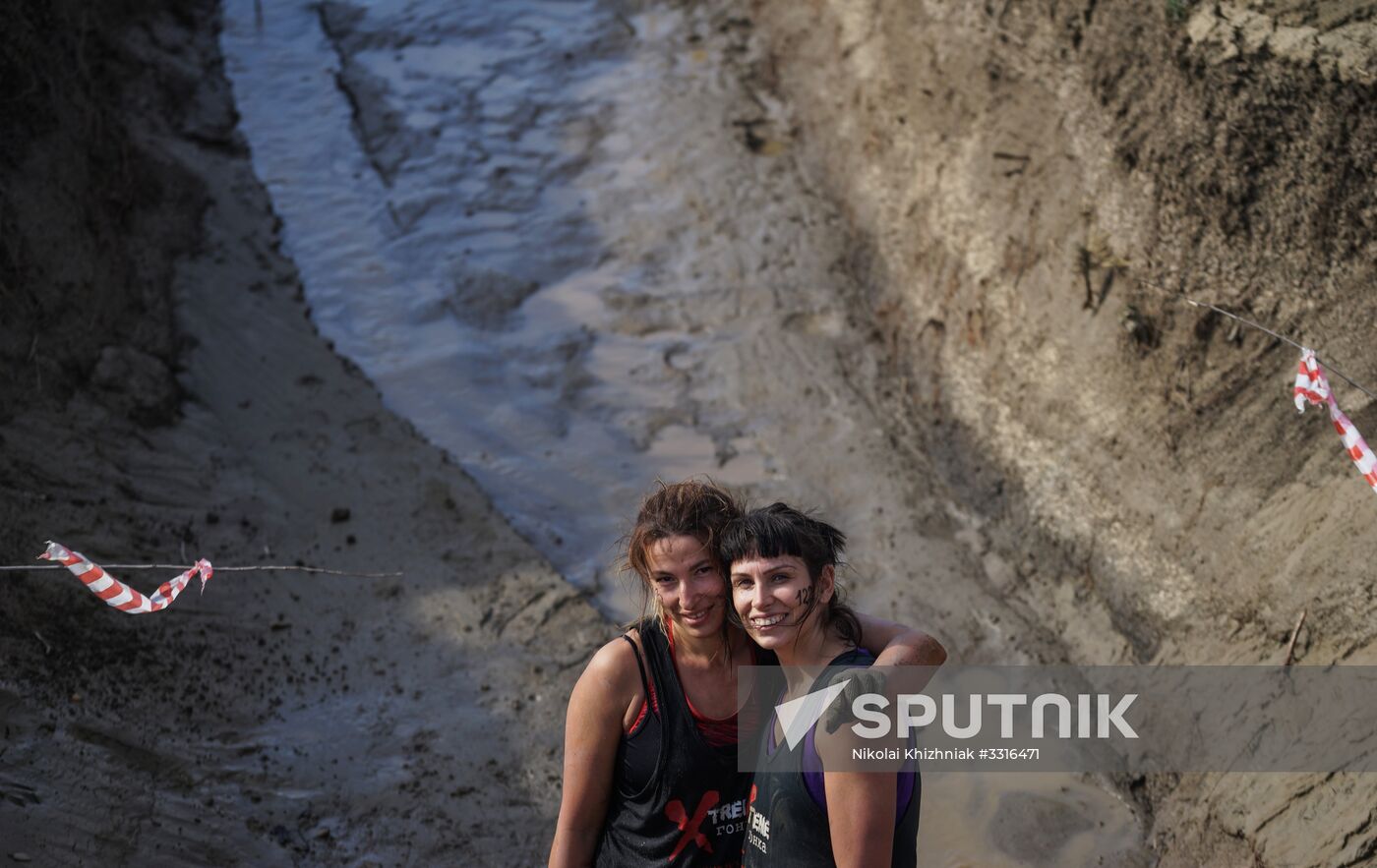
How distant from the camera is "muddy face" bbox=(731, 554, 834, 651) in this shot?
8.47 feet

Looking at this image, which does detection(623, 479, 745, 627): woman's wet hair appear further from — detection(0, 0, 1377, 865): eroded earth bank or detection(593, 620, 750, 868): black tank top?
detection(0, 0, 1377, 865): eroded earth bank

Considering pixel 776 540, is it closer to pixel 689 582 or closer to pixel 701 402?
pixel 689 582

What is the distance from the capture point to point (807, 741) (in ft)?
7.98

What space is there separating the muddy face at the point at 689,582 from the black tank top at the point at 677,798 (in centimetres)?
12

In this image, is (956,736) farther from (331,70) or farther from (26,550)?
(331,70)

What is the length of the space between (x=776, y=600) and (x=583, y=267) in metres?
5.42

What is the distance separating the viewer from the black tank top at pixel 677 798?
270 cm

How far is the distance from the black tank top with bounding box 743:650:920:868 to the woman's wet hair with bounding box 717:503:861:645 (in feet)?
0.43

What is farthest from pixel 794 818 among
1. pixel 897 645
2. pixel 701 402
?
pixel 701 402

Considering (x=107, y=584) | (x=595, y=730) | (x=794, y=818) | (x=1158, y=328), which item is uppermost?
(x=794, y=818)

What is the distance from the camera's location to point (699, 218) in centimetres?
792

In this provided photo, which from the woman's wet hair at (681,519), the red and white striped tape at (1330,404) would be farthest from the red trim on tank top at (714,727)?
the red and white striped tape at (1330,404)

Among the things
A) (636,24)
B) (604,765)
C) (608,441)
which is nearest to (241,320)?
(608,441)

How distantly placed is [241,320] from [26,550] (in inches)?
107
